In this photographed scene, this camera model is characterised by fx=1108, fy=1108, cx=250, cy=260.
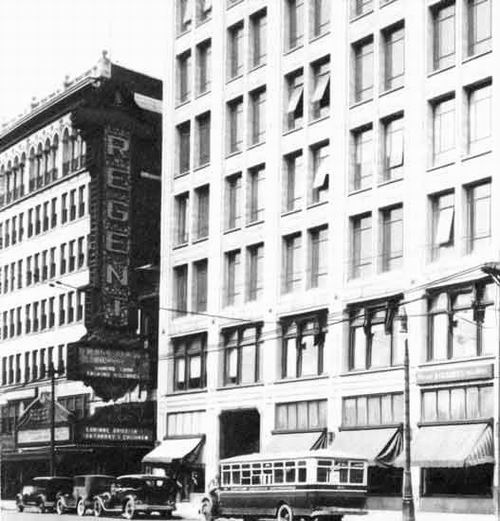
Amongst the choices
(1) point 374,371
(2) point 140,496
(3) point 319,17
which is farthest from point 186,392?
(3) point 319,17

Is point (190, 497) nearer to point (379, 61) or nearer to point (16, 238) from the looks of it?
point (379, 61)

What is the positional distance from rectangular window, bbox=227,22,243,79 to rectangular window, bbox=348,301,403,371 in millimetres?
17701

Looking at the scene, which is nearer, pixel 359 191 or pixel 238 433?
pixel 359 191

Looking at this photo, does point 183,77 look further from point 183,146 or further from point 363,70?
point 363,70

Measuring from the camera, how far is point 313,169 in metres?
56.3

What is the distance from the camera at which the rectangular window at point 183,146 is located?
6644cm

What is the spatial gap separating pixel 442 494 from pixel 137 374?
24132mm

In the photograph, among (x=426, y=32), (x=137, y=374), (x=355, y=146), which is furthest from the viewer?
(x=137, y=374)

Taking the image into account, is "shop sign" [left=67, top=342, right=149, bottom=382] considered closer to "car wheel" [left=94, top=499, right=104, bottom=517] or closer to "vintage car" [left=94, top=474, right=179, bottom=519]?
"car wheel" [left=94, top=499, right=104, bottom=517]

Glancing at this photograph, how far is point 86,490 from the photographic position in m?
50.8

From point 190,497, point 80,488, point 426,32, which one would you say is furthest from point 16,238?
point 426,32

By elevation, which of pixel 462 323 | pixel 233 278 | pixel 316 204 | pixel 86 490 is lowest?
pixel 86 490

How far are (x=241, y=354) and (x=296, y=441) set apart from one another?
762 centimetres

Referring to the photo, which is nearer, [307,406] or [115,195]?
[307,406]
